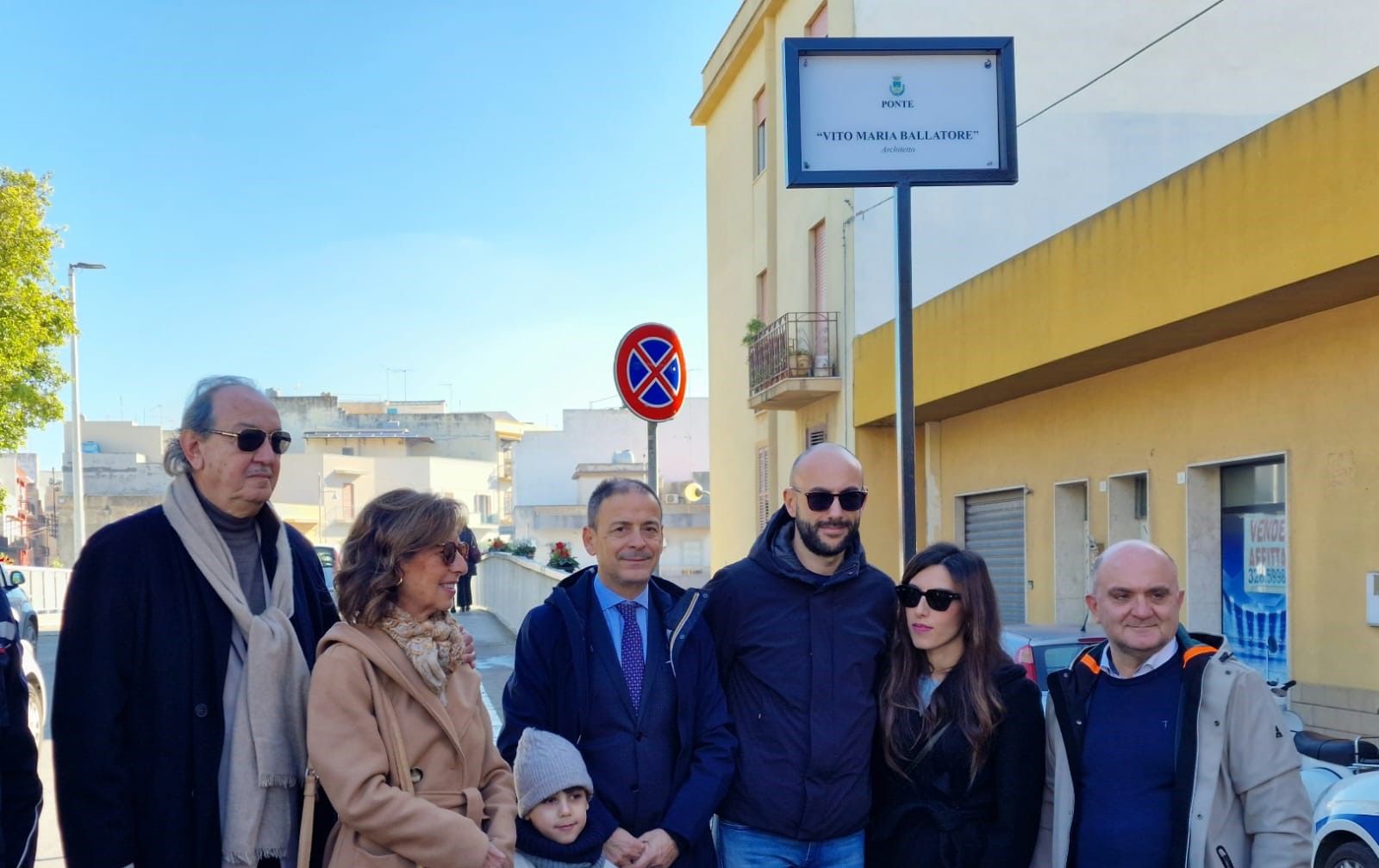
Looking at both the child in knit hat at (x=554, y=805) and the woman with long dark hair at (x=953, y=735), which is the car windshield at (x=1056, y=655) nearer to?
the woman with long dark hair at (x=953, y=735)

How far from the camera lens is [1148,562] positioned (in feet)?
11.2

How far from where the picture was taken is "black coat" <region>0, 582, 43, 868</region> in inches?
135

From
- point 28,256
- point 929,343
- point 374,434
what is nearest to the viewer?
point 929,343

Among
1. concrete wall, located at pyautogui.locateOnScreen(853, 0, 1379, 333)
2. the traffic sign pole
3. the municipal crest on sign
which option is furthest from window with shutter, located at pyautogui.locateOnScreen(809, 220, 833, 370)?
the traffic sign pole

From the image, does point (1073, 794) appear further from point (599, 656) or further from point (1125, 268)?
point (1125, 268)

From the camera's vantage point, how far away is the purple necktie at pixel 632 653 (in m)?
3.80

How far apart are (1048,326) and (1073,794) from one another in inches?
403

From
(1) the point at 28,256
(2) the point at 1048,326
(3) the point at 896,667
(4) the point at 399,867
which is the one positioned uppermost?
(1) the point at 28,256

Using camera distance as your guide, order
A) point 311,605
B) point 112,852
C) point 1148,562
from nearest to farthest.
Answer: point 112,852 < point 1148,562 < point 311,605

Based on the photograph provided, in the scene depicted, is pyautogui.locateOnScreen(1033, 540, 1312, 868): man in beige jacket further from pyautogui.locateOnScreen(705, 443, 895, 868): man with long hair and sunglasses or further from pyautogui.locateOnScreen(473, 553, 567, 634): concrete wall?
pyautogui.locateOnScreen(473, 553, 567, 634): concrete wall

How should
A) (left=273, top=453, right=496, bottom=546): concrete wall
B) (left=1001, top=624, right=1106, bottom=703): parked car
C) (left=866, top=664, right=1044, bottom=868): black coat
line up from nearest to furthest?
(left=866, top=664, right=1044, bottom=868): black coat
(left=1001, top=624, right=1106, bottom=703): parked car
(left=273, top=453, right=496, bottom=546): concrete wall

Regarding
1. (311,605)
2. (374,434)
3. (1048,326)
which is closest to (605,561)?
(311,605)

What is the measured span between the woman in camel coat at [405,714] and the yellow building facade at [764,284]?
16.7 metres

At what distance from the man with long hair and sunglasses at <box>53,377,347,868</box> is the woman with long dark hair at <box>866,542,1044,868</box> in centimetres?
163
